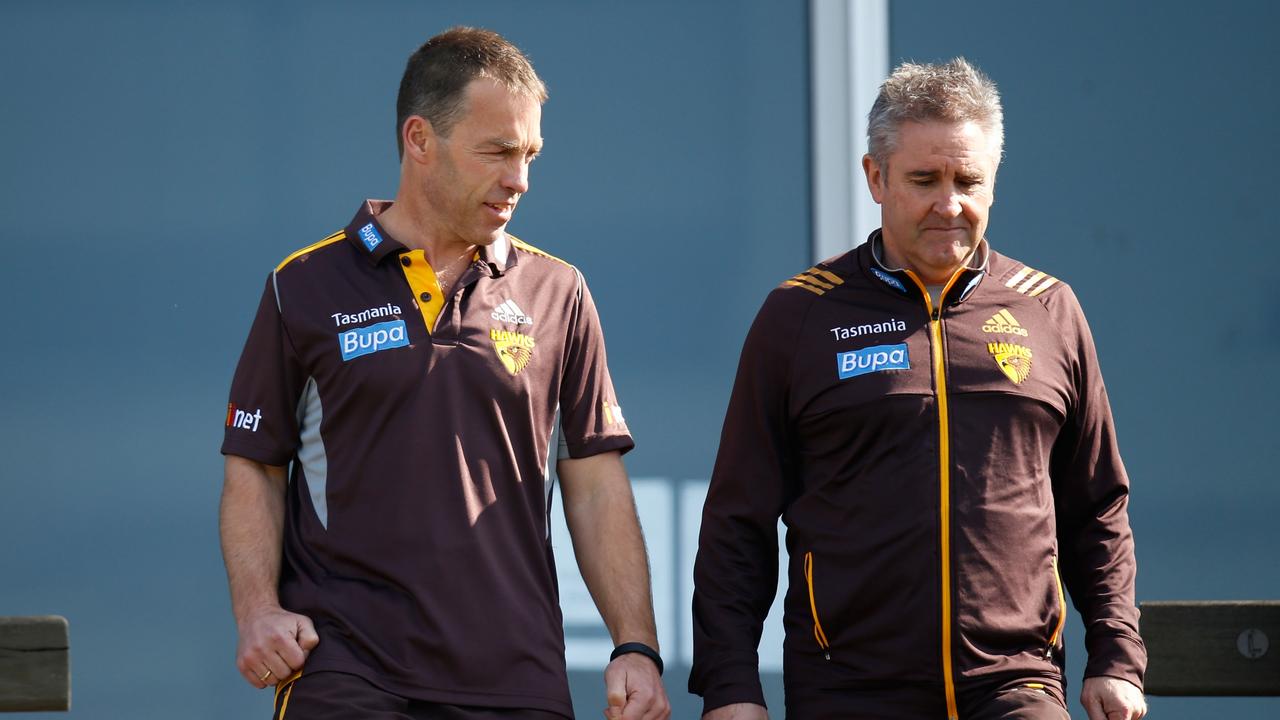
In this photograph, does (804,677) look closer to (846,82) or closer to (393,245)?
(393,245)

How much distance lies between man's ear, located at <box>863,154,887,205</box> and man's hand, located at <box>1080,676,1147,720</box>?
92cm

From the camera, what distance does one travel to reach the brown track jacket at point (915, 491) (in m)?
2.57

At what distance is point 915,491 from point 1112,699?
49 centimetres

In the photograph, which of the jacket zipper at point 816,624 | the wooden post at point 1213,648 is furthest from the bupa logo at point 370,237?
the wooden post at point 1213,648

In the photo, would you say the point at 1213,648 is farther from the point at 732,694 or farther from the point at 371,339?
the point at 371,339

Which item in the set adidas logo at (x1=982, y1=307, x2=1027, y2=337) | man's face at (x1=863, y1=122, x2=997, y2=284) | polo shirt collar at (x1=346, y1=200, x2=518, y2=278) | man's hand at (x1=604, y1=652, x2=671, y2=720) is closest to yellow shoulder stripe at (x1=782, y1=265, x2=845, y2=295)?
man's face at (x1=863, y1=122, x2=997, y2=284)

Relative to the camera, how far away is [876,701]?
255 centimetres

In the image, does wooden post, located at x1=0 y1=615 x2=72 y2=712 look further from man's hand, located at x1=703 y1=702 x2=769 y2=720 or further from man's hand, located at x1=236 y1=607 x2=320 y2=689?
man's hand, located at x1=703 y1=702 x2=769 y2=720

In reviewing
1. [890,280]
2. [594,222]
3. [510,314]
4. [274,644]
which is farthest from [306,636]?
[594,222]

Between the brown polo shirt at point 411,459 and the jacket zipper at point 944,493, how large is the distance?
0.63 meters

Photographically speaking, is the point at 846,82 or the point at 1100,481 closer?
the point at 1100,481

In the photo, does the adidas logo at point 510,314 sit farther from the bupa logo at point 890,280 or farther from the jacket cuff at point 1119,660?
the jacket cuff at point 1119,660

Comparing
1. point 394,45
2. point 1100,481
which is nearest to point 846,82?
point 394,45

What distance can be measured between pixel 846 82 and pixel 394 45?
1.18m
